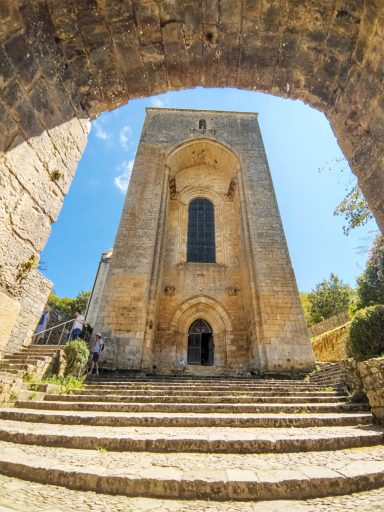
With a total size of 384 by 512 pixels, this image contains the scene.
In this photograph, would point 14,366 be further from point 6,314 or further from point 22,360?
point 6,314

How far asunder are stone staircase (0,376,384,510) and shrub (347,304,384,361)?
186 centimetres

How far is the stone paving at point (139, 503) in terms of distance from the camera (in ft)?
5.26

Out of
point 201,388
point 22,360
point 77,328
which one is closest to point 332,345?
point 201,388

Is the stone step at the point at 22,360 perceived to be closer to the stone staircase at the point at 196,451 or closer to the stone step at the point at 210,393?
the stone step at the point at 210,393

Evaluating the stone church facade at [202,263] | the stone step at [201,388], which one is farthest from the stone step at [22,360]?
the stone church facade at [202,263]

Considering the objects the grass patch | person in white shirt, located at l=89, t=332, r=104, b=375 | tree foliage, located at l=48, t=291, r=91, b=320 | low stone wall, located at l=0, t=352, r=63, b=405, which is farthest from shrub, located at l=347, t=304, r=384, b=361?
tree foliage, located at l=48, t=291, r=91, b=320

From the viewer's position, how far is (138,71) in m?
2.25

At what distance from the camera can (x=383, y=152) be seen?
180 cm

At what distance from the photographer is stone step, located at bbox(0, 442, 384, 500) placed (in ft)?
5.93

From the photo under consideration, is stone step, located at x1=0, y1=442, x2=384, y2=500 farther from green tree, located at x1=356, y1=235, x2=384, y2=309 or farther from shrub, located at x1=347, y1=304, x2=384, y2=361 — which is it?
green tree, located at x1=356, y1=235, x2=384, y2=309

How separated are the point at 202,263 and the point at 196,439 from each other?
964 cm

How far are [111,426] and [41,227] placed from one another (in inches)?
106

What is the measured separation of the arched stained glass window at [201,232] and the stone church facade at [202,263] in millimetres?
52

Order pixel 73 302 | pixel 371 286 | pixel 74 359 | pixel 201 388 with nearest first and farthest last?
pixel 201 388
pixel 74 359
pixel 371 286
pixel 73 302
